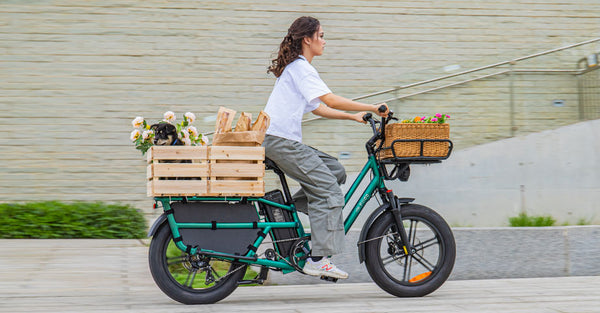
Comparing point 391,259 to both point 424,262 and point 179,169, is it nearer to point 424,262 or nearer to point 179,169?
point 424,262

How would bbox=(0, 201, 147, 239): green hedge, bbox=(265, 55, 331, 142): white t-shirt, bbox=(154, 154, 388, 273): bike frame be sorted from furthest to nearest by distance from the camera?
bbox=(0, 201, 147, 239): green hedge, bbox=(265, 55, 331, 142): white t-shirt, bbox=(154, 154, 388, 273): bike frame

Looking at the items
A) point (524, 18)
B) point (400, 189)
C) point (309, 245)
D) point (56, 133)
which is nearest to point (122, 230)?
point (56, 133)

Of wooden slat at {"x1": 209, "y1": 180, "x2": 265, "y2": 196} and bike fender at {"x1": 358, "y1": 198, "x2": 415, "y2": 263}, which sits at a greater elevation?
wooden slat at {"x1": 209, "y1": 180, "x2": 265, "y2": 196}

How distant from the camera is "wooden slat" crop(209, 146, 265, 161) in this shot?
15.8ft

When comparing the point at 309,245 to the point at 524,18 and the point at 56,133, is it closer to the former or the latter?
the point at 56,133

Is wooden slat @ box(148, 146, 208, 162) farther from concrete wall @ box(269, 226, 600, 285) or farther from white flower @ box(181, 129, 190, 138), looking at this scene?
concrete wall @ box(269, 226, 600, 285)

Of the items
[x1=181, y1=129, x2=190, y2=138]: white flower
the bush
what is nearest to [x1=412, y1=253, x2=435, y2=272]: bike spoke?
[x1=181, y1=129, x2=190, y2=138]: white flower

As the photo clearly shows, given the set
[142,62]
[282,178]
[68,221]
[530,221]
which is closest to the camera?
[282,178]

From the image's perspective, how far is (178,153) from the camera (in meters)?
4.79

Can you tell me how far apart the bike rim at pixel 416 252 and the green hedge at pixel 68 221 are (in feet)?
14.8

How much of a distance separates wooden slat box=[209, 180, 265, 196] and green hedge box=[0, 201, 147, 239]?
4.36 metres

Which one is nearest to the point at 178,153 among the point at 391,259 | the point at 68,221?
the point at 391,259

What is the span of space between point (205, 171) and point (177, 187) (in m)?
0.20

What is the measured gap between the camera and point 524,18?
11305mm
